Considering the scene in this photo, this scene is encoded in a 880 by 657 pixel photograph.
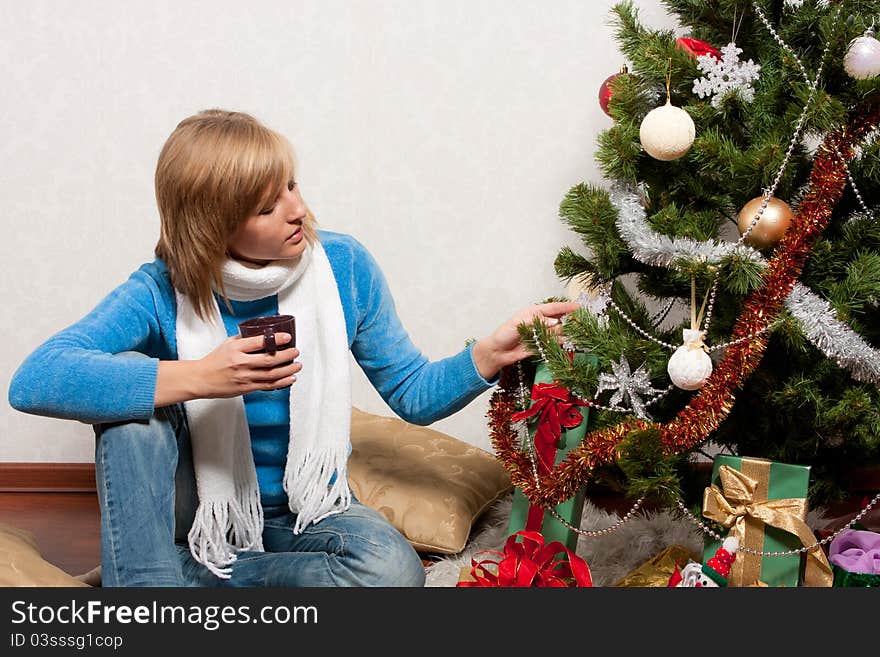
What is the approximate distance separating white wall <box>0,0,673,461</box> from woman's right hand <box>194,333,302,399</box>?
861mm

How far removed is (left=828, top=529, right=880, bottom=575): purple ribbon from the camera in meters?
1.48

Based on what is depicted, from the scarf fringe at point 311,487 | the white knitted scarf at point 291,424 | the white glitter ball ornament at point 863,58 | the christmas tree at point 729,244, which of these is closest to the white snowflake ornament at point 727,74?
the christmas tree at point 729,244

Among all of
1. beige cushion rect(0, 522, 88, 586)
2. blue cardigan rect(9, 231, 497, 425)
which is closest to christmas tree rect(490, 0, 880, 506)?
blue cardigan rect(9, 231, 497, 425)

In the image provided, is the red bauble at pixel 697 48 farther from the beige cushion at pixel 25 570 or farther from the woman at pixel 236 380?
the beige cushion at pixel 25 570

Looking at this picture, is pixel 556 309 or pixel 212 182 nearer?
pixel 212 182

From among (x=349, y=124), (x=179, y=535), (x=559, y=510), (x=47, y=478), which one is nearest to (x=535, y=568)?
(x=559, y=510)

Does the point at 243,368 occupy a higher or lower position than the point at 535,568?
higher

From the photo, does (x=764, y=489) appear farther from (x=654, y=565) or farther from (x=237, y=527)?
(x=237, y=527)

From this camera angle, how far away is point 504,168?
6.87 feet

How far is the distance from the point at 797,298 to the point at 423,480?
2.84 ft

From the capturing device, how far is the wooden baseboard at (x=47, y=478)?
2.28 meters

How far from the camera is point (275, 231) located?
142 cm

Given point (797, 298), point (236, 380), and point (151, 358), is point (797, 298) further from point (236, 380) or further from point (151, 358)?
point (151, 358)

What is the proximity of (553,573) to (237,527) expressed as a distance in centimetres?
51
